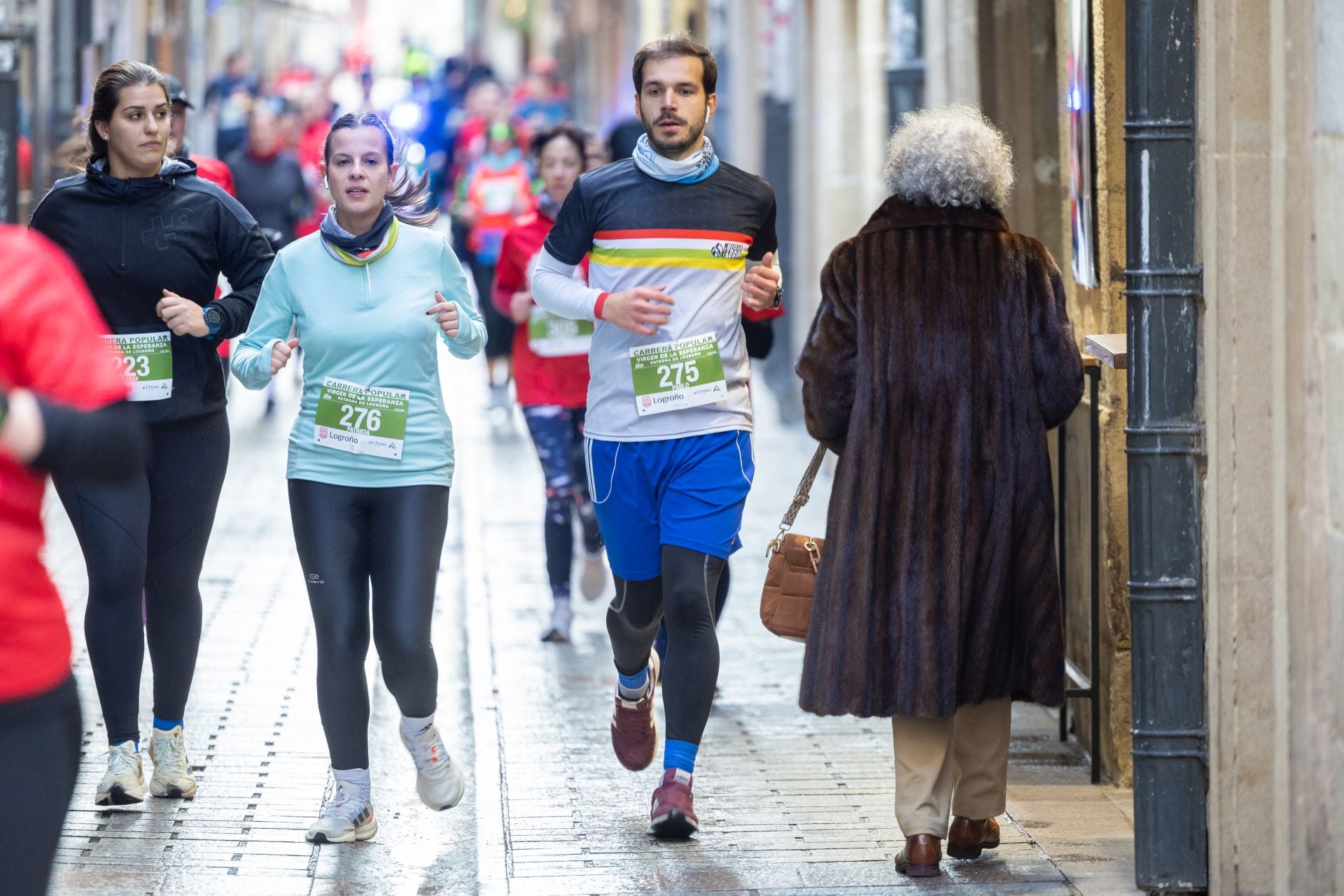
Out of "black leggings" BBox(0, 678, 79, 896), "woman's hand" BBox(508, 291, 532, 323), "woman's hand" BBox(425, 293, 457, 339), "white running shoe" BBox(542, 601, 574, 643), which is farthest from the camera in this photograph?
"white running shoe" BBox(542, 601, 574, 643)

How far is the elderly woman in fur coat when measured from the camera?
509 centimetres

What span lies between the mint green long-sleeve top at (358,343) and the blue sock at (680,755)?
90 centimetres

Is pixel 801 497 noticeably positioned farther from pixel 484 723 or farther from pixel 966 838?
pixel 484 723

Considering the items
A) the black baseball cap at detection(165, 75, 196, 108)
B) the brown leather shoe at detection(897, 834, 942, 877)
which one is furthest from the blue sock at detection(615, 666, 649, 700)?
the black baseball cap at detection(165, 75, 196, 108)

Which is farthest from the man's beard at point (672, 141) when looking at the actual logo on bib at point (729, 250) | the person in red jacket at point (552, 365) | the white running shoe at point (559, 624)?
the white running shoe at point (559, 624)

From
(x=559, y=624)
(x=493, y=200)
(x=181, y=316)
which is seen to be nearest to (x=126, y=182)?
(x=181, y=316)

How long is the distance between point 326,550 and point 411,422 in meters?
0.37

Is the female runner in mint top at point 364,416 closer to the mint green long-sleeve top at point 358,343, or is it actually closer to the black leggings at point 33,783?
the mint green long-sleeve top at point 358,343

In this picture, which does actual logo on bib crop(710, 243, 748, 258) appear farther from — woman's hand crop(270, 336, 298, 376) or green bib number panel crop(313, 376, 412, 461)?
woman's hand crop(270, 336, 298, 376)

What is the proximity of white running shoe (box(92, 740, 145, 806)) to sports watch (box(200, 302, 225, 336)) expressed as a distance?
112cm

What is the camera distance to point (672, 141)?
5.54m

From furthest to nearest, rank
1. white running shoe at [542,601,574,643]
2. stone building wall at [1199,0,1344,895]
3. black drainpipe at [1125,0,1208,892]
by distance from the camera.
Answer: white running shoe at [542,601,574,643]
black drainpipe at [1125,0,1208,892]
stone building wall at [1199,0,1344,895]

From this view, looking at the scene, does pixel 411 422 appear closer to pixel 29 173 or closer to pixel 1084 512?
pixel 1084 512

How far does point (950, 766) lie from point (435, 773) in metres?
1.30
